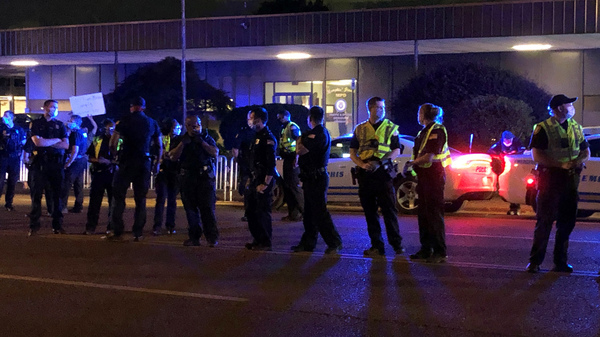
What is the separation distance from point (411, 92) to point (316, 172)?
13481 millimetres

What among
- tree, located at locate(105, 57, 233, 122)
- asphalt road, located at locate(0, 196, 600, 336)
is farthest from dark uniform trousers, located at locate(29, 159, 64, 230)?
tree, located at locate(105, 57, 233, 122)

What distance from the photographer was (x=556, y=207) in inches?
284

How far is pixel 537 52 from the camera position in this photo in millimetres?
26203

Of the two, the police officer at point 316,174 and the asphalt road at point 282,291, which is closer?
the asphalt road at point 282,291

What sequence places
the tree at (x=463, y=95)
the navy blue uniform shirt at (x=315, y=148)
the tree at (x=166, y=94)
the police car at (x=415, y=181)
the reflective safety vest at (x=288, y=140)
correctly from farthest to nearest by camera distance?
the tree at (x=166, y=94) → the tree at (x=463, y=95) → the police car at (x=415, y=181) → the reflective safety vest at (x=288, y=140) → the navy blue uniform shirt at (x=315, y=148)

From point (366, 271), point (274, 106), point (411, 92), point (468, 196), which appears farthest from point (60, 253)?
point (274, 106)

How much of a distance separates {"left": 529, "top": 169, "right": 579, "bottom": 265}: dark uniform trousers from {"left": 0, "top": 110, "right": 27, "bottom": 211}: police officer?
10404mm

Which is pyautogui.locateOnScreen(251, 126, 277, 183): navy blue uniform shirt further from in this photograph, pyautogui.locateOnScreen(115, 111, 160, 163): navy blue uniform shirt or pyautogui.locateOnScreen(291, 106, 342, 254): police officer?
pyautogui.locateOnScreen(115, 111, 160, 163): navy blue uniform shirt

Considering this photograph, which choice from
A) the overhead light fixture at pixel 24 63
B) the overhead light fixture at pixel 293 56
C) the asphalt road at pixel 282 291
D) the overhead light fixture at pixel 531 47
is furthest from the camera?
the overhead light fixture at pixel 24 63

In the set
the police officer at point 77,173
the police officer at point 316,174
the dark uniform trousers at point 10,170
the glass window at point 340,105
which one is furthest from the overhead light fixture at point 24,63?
the police officer at point 316,174

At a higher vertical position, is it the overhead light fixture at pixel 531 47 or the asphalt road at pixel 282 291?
the overhead light fixture at pixel 531 47

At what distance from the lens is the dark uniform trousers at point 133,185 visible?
31.1 ft

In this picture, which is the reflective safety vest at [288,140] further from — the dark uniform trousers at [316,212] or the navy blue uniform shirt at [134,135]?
the dark uniform trousers at [316,212]

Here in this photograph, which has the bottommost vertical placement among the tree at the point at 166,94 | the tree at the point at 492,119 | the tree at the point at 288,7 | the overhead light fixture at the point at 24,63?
the tree at the point at 492,119
